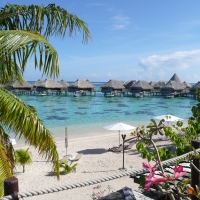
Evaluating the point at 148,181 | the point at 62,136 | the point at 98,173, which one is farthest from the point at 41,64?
the point at 62,136

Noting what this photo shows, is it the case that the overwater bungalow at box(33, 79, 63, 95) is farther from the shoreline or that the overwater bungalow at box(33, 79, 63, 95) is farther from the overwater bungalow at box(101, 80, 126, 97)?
the shoreline

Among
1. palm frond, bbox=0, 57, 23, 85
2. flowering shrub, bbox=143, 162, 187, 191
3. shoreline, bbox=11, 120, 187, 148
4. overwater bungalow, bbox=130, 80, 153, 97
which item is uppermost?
overwater bungalow, bbox=130, 80, 153, 97

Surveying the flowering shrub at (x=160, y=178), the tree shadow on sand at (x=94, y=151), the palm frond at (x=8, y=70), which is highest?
the palm frond at (x=8, y=70)

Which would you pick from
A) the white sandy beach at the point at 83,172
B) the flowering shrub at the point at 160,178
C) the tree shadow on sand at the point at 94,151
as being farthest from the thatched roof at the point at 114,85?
the flowering shrub at the point at 160,178

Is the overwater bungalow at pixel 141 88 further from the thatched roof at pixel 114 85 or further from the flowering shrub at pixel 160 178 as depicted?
the flowering shrub at pixel 160 178

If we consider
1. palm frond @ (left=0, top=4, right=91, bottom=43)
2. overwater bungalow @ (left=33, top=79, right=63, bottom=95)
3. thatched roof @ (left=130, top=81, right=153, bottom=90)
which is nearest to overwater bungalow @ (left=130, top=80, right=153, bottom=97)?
thatched roof @ (left=130, top=81, right=153, bottom=90)

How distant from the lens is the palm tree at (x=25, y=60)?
3.19m

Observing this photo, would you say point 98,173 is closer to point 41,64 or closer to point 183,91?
point 41,64

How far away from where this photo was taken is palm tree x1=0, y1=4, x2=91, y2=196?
3.19 m

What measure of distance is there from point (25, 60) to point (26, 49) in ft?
0.55

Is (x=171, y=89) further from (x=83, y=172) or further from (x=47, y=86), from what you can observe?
(x=83, y=172)

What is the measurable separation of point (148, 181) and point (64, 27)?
352 centimetres

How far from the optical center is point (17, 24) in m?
4.52

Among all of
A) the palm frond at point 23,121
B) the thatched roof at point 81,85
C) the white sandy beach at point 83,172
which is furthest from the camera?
the thatched roof at point 81,85
